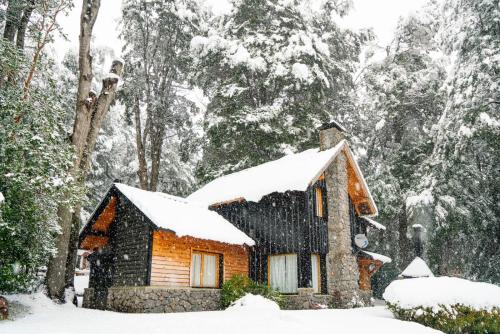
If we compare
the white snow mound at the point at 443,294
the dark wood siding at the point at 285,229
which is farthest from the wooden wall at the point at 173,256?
the white snow mound at the point at 443,294

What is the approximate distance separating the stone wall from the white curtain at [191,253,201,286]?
1.70 feet

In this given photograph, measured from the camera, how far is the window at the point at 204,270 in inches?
552

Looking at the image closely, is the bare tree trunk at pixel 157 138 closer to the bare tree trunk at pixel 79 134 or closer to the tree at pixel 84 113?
the tree at pixel 84 113

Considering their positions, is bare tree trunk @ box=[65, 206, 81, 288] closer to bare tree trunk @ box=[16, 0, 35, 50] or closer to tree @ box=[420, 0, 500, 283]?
bare tree trunk @ box=[16, 0, 35, 50]

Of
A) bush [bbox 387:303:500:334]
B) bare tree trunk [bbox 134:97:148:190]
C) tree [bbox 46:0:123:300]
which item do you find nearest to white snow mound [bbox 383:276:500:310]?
bush [bbox 387:303:500:334]

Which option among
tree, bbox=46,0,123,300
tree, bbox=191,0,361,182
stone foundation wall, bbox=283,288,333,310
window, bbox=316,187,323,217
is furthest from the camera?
tree, bbox=191,0,361,182

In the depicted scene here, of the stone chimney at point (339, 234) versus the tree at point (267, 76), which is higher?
the tree at point (267, 76)

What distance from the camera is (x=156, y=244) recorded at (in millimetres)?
12961

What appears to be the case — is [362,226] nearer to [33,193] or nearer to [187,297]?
[187,297]

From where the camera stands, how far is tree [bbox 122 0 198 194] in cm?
2380

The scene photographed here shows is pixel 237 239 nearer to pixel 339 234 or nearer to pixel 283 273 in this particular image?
pixel 283 273

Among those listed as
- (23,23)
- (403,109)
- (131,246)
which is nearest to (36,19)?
(23,23)

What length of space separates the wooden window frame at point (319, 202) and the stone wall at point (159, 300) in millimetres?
5665

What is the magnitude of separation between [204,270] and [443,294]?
7863 mm
